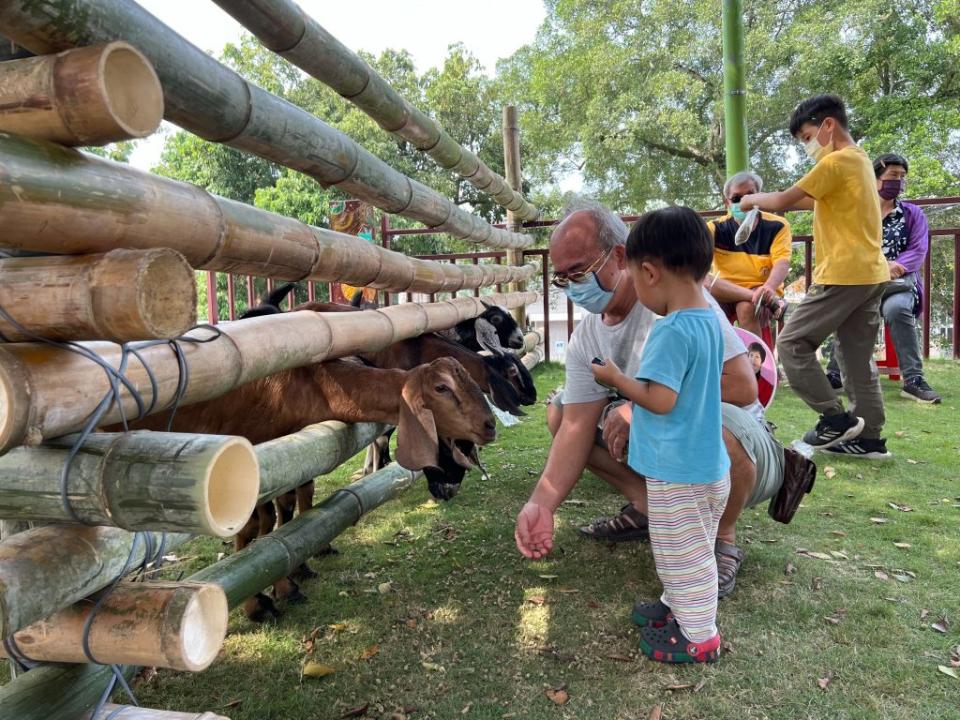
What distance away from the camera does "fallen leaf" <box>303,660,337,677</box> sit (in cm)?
239

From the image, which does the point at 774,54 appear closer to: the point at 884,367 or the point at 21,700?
the point at 884,367

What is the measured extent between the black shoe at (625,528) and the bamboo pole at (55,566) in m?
2.34

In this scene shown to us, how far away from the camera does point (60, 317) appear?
129 cm

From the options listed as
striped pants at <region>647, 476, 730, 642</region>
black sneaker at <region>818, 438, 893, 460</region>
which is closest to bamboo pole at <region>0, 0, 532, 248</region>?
striped pants at <region>647, 476, 730, 642</region>

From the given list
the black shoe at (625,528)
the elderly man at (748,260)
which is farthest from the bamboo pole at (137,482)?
the elderly man at (748,260)

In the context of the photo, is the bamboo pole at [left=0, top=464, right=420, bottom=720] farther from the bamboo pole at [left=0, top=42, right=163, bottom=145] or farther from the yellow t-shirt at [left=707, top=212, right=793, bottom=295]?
the yellow t-shirt at [left=707, top=212, right=793, bottom=295]

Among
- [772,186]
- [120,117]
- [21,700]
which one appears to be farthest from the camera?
[772,186]

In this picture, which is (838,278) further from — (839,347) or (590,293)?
(590,293)

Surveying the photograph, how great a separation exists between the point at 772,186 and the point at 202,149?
20.0m

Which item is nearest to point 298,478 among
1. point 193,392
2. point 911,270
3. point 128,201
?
point 193,392

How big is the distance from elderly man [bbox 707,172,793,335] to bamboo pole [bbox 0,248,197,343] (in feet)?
14.9

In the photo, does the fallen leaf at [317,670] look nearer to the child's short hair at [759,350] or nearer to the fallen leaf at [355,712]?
the fallen leaf at [355,712]

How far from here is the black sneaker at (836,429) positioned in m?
4.79

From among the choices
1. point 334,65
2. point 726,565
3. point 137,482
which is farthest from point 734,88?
point 137,482
